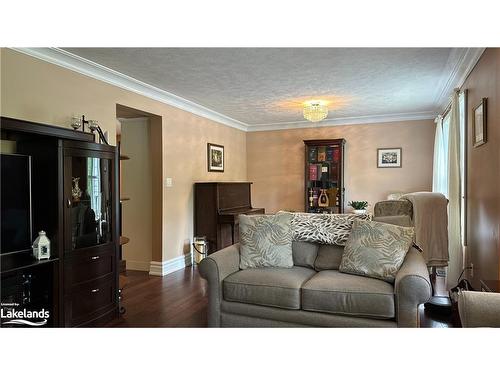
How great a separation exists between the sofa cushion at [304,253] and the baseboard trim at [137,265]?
2.47 metres

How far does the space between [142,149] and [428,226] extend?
11.8 ft

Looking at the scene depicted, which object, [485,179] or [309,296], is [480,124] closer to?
[485,179]

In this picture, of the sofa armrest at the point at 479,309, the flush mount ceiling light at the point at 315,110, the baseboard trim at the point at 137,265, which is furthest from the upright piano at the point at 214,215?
the sofa armrest at the point at 479,309

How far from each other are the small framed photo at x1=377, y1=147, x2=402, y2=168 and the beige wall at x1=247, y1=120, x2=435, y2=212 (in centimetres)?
7

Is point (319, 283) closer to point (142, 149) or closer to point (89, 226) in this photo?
point (89, 226)

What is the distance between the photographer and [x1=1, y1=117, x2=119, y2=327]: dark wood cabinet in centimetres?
252

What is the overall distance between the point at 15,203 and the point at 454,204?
3.82m

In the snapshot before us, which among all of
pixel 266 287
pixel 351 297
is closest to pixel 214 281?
pixel 266 287

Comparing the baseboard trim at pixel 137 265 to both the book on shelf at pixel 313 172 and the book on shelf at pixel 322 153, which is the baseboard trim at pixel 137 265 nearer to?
the book on shelf at pixel 313 172

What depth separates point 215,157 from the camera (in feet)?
19.4

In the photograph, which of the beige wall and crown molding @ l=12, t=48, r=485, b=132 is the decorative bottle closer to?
the beige wall

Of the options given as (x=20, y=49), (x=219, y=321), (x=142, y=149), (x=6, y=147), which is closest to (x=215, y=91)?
(x=142, y=149)

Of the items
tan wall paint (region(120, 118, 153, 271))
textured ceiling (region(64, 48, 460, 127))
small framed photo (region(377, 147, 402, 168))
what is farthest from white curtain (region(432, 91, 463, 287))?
tan wall paint (region(120, 118, 153, 271))
